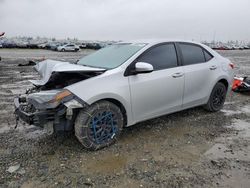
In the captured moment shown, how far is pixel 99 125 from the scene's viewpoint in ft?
13.3

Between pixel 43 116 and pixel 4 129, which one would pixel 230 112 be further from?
pixel 4 129

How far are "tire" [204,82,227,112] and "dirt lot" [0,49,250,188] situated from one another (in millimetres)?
→ 548

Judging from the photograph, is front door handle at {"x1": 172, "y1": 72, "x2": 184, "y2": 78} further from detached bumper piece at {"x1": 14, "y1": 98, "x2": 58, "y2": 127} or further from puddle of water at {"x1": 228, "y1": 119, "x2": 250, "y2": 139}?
detached bumper piece at {"x1": 14, "y1": 98, "x2": 58, "y2": 127}

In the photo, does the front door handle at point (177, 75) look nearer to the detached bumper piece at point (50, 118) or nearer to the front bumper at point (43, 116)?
the detached bumper piece at point (50, 118)

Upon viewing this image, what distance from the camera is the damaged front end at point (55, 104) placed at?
3.78 metres

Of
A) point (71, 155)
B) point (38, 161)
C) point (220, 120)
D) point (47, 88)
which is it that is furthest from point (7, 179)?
point (220, 120)

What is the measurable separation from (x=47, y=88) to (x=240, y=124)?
3.82 metres

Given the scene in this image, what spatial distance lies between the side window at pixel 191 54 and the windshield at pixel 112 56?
0.97 m

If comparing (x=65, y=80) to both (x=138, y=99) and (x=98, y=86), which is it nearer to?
(x=98, y=86)

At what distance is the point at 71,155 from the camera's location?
13.0ft

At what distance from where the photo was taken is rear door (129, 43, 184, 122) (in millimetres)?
4422

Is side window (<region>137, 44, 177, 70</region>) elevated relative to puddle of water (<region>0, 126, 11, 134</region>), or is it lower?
elevated

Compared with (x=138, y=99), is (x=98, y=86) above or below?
above

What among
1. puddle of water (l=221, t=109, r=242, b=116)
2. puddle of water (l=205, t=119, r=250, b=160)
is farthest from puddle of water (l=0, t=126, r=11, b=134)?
puddle of water (l=221, t=109, r=242, b=116)
